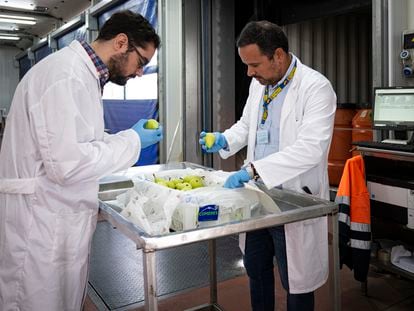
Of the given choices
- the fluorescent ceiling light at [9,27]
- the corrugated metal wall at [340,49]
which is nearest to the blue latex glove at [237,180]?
the corrugated metal wall at [340,49]

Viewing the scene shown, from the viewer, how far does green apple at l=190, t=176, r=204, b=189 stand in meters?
1.50

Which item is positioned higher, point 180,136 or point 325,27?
point 325,27

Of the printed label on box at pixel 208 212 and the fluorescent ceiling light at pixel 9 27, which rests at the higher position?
the fluorescent ceiling light at pixel 9 27

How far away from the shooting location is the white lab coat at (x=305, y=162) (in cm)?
145

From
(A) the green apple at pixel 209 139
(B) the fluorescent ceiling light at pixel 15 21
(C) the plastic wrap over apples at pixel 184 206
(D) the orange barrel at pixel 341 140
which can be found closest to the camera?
(C) the plastic wrap over apples at pixel 184 206

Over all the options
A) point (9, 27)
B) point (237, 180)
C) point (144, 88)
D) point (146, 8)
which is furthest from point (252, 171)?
point (9, 27)

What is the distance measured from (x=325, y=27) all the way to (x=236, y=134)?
117 inches

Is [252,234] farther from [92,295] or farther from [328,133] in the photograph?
[92,295]

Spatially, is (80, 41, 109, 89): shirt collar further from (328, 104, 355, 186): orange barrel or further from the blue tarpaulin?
(328, 104, 355, 186): orange barrel

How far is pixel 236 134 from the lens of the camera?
6.24 feet

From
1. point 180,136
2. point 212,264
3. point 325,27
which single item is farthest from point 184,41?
point 212,264

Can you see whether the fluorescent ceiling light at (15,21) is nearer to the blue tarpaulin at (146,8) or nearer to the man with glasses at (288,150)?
the blue tarpaulin at (146,8)

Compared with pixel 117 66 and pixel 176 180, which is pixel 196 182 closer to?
pixel 176 180

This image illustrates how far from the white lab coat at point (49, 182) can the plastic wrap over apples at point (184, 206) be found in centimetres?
14
